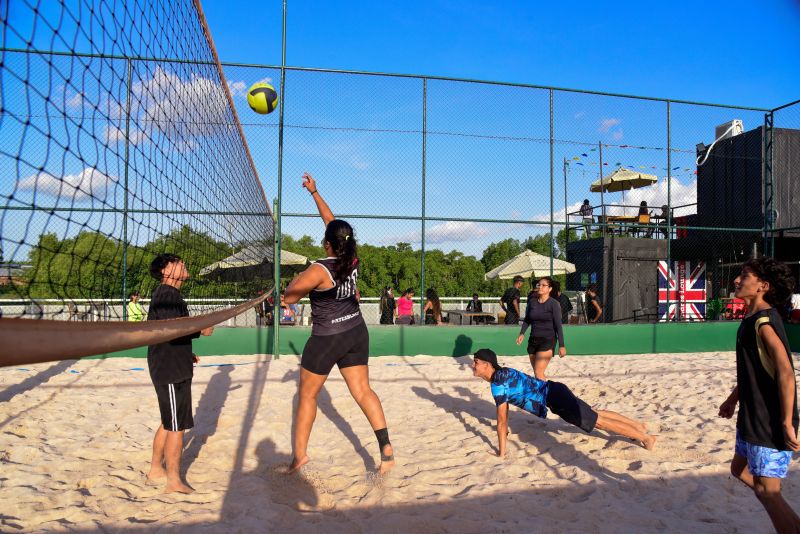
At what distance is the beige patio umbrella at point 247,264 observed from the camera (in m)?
6.66

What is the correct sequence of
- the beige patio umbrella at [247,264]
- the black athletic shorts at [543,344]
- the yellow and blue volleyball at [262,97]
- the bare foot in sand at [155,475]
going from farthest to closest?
the yellow and blue volleyball at [262,97] < the beige patio umbrella at [247,264] < the black athletic shorts at [543,344] < the bare foot in sand at [155,475]

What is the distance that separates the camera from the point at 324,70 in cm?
919

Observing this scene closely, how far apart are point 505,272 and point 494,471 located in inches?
424

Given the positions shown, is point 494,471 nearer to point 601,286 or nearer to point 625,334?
point 625,334

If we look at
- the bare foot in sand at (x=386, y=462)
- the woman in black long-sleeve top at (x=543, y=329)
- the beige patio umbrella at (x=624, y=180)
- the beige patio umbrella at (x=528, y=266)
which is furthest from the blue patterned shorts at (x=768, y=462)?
the beige patio umbrella at (x=624, y=180)

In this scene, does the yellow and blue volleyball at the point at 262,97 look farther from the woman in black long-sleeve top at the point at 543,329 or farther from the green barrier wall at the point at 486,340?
the woman in black long-sleeve top at the point at 543,329

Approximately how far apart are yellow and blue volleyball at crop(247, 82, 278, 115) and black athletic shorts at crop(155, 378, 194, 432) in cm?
470

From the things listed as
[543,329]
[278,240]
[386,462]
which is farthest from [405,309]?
[386,462]

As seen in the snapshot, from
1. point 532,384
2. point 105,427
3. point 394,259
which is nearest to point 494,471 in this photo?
point 532,384

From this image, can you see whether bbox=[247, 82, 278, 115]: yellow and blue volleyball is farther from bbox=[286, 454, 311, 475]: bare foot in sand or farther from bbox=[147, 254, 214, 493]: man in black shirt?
bbox=[286, 454, 311, 475]: bare foot in sand

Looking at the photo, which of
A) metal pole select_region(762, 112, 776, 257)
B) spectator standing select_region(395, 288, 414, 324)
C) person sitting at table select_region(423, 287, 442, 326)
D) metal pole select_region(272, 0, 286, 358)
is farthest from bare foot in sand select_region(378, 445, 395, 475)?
metal pole select_region(762, 112, 776, 257)

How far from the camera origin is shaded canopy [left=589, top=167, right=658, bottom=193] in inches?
640

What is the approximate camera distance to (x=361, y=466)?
385 cm

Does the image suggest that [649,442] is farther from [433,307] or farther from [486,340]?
[433,307]
